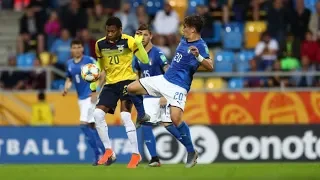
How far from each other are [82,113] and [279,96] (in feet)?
18.8

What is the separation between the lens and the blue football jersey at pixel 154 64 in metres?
16.4

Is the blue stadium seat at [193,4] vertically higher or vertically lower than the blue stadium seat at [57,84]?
higher

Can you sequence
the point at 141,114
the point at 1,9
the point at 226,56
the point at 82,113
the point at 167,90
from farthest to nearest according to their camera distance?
the point at 1,9, the point at 226,56, the point at 82,113, the point at 141,114, the point at 167,90

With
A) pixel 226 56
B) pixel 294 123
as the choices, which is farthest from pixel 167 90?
pixel 226 56

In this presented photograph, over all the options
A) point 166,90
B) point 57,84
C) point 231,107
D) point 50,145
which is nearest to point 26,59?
point 57,84

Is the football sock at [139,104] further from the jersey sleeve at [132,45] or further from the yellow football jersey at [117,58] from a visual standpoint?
the jersey sleeve at [132,45]

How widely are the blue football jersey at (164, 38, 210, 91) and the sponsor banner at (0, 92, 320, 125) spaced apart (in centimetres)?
760

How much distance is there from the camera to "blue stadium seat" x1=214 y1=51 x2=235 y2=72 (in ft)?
77.3

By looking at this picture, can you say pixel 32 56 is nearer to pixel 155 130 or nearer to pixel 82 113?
pixel 155 130

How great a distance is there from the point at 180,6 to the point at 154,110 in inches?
402

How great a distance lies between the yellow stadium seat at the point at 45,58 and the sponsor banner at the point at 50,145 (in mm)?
3311

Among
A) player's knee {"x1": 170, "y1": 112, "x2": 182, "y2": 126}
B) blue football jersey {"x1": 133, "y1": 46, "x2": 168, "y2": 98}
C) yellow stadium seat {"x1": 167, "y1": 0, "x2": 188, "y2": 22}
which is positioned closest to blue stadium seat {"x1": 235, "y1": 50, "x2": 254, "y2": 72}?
yellow stadium seat {"x1": 167, "y1": 0, "x2": 188, "y2": 22}

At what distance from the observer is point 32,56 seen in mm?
24656

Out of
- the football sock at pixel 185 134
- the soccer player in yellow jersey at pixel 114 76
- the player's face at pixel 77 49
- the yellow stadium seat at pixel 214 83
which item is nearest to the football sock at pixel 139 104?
the soccer player in yellow jersey at pixel 114 76
